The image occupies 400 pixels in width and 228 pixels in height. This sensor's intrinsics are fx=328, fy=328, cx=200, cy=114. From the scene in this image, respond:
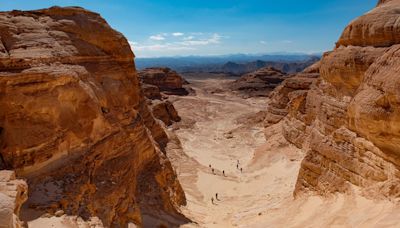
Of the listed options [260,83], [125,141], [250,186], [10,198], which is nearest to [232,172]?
[250,186]

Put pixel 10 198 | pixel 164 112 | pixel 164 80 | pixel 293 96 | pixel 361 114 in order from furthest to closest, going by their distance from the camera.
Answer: pixel 164 80
pixel 164 112
pixel 293 96
pixel 361 114
pixel 10 198

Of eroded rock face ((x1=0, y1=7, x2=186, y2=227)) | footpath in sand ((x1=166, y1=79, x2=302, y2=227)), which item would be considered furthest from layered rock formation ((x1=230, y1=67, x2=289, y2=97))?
eroded rock face ((x1=0, y1=7, x2=186, y2=227))

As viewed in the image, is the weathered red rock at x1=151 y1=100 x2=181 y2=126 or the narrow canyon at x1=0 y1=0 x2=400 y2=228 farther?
the weathered red rock at x1=151 y1=100 x2=181 y2=126

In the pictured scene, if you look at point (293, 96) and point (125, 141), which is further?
point (293, 96)

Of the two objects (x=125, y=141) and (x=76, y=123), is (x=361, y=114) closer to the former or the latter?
(x=125, y=141)

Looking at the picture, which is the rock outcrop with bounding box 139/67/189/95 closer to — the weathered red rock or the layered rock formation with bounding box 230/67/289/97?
the layered rock formation with bounding box 230/67/289/97

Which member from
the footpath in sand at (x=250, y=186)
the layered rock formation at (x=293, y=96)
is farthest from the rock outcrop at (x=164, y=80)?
the layered rock formation at (x=293, y=96)

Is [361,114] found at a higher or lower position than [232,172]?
higher
